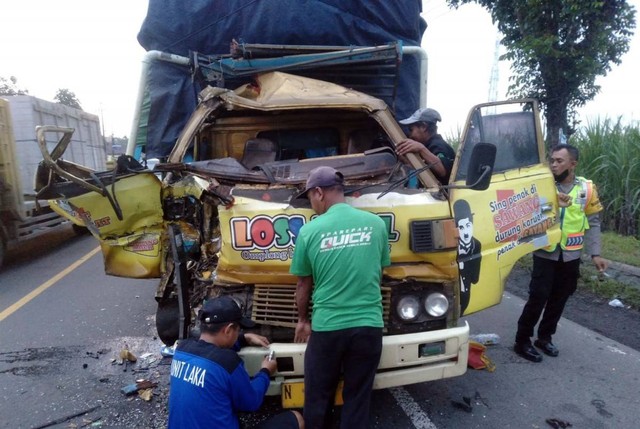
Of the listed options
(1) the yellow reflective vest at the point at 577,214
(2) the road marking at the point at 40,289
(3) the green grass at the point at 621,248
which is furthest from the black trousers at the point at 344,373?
(3) the green grass at the point at 621,248

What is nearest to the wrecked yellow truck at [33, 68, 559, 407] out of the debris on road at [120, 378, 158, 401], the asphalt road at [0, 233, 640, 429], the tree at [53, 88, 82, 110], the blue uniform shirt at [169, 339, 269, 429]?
the blue uniform shirt at [169, 339, 269, 429]

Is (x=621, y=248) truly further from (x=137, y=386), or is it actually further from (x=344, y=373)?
(x=137, y=386)

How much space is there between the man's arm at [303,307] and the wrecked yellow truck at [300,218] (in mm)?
81

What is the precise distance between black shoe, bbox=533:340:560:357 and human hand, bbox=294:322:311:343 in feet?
8.44

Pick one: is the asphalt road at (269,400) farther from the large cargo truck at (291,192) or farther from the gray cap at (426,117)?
the gray cap at (426,117)

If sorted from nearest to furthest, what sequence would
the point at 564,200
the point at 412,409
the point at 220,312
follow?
the point at 220,312 → the point at 412,409 → the point at 564,200

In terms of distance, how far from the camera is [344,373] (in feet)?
8.50

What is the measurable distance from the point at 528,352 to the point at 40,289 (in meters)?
6.13

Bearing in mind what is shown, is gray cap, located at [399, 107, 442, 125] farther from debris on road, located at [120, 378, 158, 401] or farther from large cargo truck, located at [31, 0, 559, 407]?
debris on road, located at [120, 378, 158, 401]

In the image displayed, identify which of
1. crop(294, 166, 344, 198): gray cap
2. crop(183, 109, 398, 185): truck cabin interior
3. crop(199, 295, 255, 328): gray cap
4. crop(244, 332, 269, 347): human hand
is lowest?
crop(244, 332, 269, 347): human hand

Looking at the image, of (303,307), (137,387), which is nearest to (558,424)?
(303,307)

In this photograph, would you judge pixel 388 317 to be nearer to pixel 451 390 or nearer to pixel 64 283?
pixel 451 390

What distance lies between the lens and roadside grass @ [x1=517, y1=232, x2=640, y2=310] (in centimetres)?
541

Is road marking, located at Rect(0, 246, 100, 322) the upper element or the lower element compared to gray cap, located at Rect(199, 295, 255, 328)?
lower
